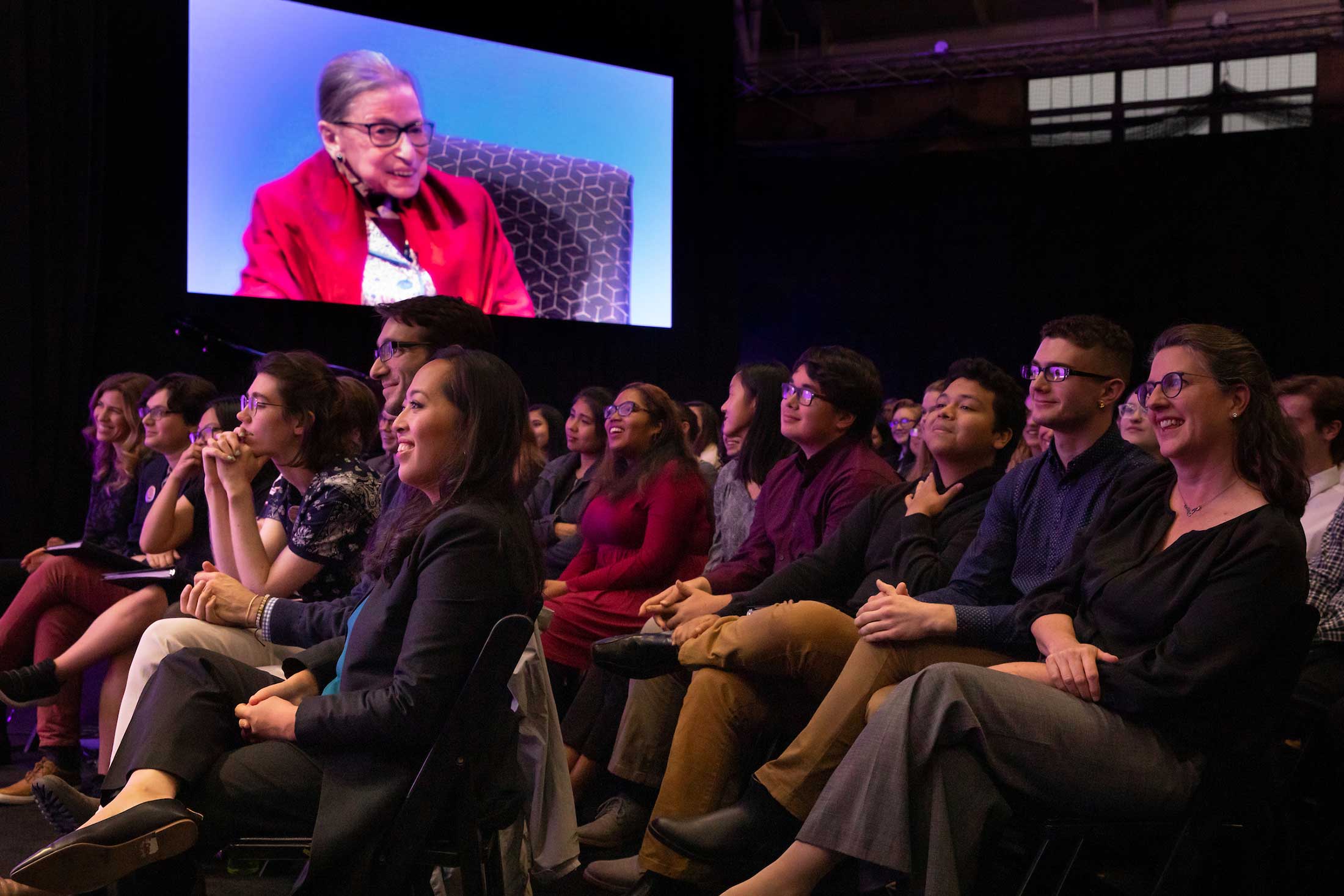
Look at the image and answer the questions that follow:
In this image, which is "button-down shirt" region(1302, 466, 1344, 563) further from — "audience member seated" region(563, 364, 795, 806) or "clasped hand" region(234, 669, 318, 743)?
"clasped hand" region(234, 669, 318, 743)

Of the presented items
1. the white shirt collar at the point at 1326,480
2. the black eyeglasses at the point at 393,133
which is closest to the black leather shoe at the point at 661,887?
→ the white shirt collar at the point at 1326,480

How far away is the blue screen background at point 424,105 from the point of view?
6141 mm

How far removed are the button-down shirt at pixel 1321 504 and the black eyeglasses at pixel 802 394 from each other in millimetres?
1298

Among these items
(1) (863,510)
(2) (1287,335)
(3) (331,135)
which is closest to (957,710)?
(1) (863,510)

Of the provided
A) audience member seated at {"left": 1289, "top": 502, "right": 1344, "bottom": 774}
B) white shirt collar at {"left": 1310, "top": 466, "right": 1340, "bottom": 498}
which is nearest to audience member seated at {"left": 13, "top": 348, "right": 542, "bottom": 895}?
audience member seated at {"left": 1289, "top": 502, "right": 1344, "bottom": 774}

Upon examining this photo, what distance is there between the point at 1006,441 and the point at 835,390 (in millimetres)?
543

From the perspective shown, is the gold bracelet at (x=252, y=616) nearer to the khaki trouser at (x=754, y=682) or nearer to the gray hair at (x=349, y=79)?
the khaki trouser at (x=754, y=682)

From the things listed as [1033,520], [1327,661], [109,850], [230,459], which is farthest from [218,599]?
[1327,661]

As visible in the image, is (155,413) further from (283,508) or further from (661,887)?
(661,887)

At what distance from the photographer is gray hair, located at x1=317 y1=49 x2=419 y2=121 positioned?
648 cm

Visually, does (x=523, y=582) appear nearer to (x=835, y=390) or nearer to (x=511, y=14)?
(x=835, y=390)

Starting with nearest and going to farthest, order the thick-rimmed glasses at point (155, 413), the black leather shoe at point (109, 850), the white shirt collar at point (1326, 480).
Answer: the black leather shoe at point (109, 850) → the white shirt collar at point (1326, 480) → the thick-rimmed glasses at point (155, 413)

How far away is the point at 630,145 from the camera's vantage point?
7.60m

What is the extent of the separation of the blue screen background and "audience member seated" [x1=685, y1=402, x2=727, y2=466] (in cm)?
196
